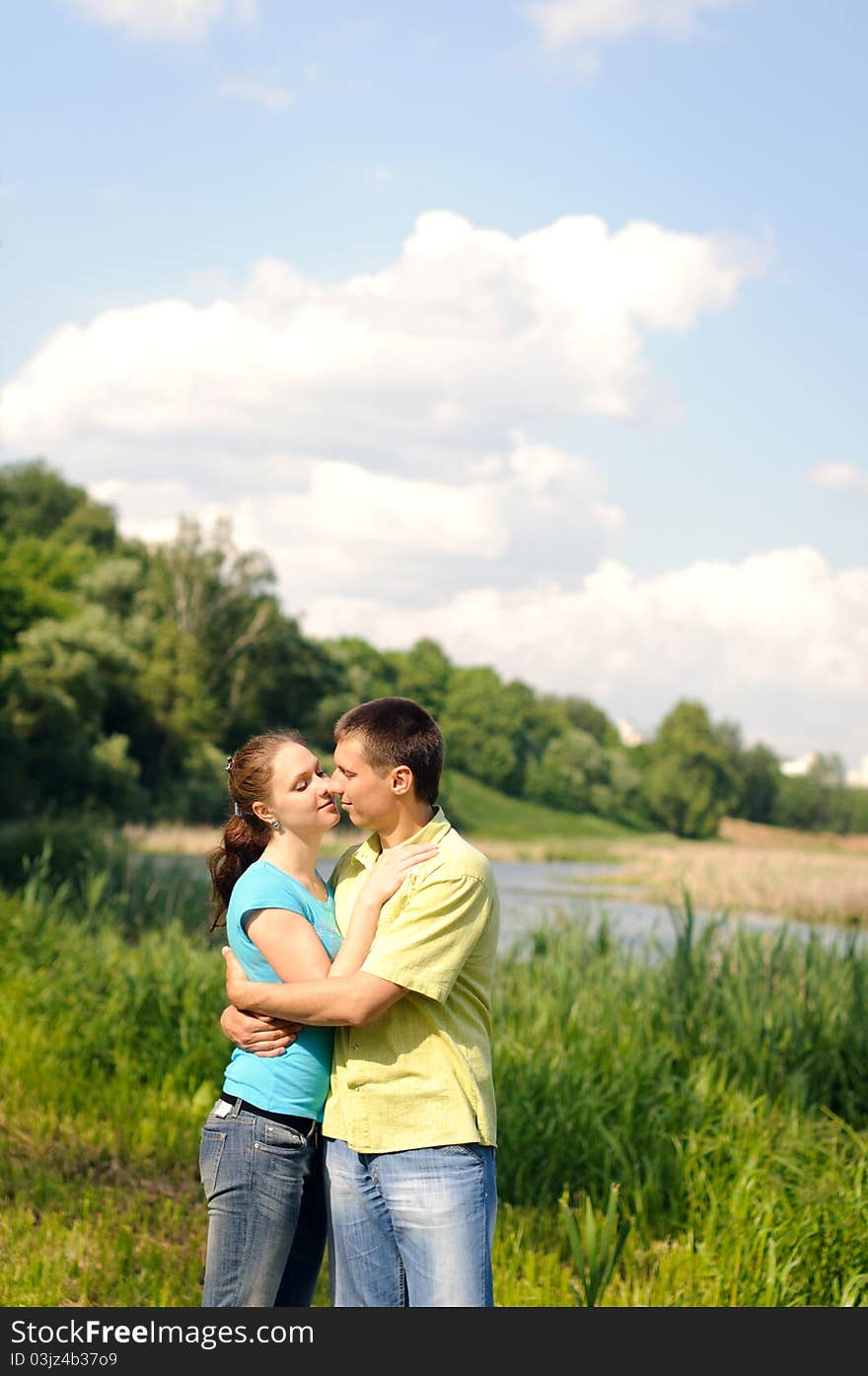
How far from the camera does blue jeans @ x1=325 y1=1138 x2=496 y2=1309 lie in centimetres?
212

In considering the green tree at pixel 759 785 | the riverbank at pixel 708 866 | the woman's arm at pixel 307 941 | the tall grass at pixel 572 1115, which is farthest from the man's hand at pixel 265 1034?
the green tree at pixel 759 785

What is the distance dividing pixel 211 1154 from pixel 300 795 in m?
0.63

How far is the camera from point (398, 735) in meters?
2.21

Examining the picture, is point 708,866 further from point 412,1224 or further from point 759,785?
point 759,785

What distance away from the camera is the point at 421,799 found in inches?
89.4

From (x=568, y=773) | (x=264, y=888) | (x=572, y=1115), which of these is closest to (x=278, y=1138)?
(x=264, y=888)

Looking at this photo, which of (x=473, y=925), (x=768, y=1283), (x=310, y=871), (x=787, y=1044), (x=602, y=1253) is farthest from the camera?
(x=787, y=1044)

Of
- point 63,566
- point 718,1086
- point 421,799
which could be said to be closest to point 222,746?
point 63,566

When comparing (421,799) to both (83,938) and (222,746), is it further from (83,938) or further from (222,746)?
(222,746)

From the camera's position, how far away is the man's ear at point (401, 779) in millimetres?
2215

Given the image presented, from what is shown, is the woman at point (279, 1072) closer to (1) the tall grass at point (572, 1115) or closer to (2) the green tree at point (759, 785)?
(1) the tall grass at point (572, 1115)

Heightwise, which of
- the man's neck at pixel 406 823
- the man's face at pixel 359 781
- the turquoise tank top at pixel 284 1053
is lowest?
the turquoise tank top at pixel 284 1053
